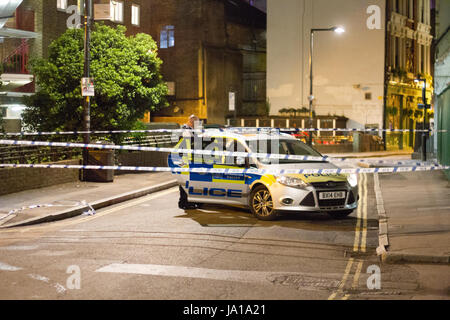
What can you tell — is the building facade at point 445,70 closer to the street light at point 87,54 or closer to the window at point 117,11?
the street light at point 87,54

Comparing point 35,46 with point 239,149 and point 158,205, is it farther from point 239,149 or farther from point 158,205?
point 239,149

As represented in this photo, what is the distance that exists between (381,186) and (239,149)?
267 inches

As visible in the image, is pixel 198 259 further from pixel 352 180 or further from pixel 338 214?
pixel 352 180

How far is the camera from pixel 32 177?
53.7ft

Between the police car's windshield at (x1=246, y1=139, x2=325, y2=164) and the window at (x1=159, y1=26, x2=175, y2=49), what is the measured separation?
3410 cm

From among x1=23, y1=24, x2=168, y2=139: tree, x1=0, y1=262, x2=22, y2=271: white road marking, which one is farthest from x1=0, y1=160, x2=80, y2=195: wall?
x1=0, y1=262, x2=22, y2=271: white road marking

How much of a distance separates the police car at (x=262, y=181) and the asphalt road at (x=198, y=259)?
32 cm

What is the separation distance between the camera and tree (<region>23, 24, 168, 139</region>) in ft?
71.7

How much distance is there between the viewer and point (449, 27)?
1952cm

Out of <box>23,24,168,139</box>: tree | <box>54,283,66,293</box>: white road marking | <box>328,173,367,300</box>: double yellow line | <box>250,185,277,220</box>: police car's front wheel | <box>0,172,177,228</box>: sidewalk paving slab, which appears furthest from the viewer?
<box>23,24,168,139</box>: tree

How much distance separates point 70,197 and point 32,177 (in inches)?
70.2

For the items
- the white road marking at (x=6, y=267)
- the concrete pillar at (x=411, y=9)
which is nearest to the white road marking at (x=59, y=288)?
the white road marking at (x=6, y=267)

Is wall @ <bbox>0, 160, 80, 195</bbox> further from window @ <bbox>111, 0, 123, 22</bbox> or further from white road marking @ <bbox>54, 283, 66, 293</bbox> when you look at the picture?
window @ <bbox>111, 0, 123, 22</bbox>

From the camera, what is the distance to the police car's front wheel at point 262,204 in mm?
11883
